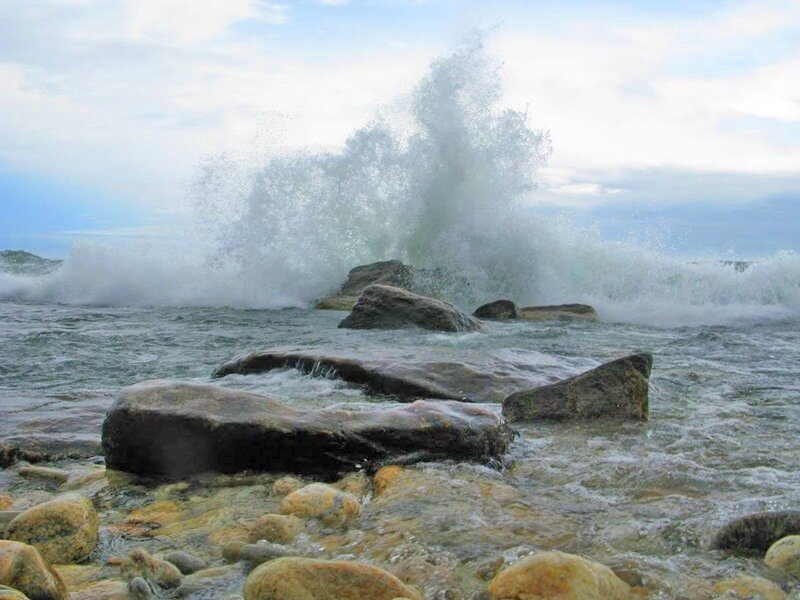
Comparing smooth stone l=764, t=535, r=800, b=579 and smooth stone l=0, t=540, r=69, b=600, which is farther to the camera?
smooth stone l=764, t=535, r=800, b=579

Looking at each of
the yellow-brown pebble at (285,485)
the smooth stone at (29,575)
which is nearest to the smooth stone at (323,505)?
the yellow-brown pebble at (285,485)

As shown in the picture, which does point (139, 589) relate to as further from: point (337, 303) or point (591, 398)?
point (337, 303)

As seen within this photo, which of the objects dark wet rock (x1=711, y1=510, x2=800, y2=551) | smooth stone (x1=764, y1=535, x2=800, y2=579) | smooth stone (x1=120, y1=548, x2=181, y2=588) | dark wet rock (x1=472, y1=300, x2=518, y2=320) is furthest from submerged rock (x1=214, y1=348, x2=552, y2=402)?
dark wet rock (x1=472, y1=300, x2=518, y2=320)

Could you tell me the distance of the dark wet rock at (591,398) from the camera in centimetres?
468

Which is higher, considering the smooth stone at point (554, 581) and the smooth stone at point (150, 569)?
the smooth stone at point (554, 581)

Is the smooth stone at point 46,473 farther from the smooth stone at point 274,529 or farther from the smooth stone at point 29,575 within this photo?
the smooth stone at point 29,575

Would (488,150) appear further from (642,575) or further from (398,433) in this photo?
(642,575)

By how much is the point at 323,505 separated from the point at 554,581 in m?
1.11

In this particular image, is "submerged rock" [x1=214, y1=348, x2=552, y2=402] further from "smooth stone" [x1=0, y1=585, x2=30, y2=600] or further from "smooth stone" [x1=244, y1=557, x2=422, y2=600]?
"smooth stone" [x1=0, y1=585, x2=30, y2=600]

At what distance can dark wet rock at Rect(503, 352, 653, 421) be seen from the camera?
4680mm

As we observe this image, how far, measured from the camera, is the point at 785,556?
2318 mm

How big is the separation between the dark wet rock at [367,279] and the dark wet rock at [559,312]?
2579 millimetres

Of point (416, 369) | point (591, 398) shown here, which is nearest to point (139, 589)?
point (591, 398)

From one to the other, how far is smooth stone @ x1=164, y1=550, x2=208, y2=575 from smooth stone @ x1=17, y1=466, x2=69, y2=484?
54.3 inches
